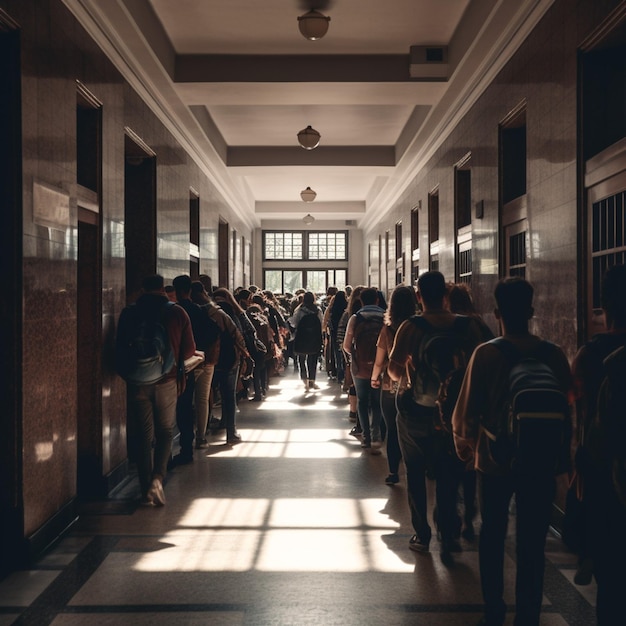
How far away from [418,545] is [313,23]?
3.82 metres

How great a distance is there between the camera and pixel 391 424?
491cm

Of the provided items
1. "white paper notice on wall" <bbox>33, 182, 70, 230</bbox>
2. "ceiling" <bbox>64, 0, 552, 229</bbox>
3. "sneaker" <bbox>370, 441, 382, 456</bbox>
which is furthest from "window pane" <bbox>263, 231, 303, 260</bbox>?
"white paper notice on wall" <bbox>33, 182, 70, 230</bbox>

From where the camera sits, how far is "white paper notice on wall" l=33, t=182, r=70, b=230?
3.64 m

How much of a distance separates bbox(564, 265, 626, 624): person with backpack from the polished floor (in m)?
0.65

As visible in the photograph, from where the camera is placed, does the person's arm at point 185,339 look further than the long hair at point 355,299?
No

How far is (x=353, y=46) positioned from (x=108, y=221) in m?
2.79

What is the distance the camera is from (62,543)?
387cm

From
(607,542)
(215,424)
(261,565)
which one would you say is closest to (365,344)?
(261,565)

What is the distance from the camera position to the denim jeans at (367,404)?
5863 mm

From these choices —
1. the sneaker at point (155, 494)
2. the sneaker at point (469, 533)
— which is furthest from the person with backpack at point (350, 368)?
the sneaker at point (469, 533)

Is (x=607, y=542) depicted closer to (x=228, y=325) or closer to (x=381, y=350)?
(x=381, y=350)

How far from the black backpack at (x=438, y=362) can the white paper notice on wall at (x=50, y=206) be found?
6.75 feet

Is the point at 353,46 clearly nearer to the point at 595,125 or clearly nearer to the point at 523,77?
the point at 523,77

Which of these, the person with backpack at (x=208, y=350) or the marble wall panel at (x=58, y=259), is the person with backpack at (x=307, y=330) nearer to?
the person with backpack at (x=208, y=350)
